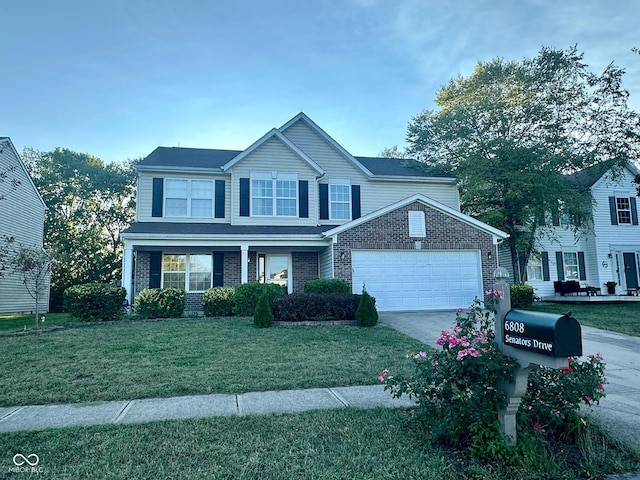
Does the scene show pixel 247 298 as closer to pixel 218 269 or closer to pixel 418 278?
pixel 218 269

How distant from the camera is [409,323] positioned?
36.7 ft

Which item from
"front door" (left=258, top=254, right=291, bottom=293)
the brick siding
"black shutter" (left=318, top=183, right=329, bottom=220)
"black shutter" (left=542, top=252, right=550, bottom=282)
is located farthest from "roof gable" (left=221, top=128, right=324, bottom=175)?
"black shutter" (left=542, top=252, right=550, bottom=282)

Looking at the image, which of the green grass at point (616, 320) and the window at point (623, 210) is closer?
the green grass at point (616, 320)

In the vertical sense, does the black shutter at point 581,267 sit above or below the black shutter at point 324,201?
below

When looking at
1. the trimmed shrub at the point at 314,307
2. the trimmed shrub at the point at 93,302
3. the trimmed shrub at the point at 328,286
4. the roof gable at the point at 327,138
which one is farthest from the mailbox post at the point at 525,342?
the roof gable at the point at 327,138

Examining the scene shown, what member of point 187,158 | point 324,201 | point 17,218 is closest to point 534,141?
point 324,201

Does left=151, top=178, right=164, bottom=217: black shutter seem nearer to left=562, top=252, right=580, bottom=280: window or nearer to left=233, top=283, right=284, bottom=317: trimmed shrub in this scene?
left=233, top=283, right=284, bottom=317: trimmed shrub

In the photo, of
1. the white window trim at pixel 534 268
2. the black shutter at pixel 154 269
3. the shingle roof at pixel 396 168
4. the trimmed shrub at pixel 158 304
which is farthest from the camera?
the white window trim at pixel 534 268

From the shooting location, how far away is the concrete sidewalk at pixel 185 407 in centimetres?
397

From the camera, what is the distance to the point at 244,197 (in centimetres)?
1581

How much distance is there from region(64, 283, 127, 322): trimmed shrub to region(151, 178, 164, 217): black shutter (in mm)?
4565

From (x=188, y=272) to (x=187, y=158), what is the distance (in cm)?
510

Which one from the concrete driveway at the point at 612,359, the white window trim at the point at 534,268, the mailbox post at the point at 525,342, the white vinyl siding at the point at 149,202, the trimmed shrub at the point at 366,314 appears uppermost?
the white vinyl siding at the point at 149,202

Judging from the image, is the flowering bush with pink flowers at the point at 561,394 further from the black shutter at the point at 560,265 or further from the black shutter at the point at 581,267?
the black shutter at the point at 581,267
